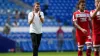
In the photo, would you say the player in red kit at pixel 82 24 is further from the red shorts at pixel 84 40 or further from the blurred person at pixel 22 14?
the blurred person at pixel 22 14

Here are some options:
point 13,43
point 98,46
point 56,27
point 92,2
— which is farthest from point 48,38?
point 98,46

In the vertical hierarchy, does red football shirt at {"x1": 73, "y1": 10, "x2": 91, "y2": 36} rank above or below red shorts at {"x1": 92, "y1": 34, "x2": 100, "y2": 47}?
above

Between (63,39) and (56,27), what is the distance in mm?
2465

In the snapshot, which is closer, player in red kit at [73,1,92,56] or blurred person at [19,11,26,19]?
player in red kit at [73,1,92,56]

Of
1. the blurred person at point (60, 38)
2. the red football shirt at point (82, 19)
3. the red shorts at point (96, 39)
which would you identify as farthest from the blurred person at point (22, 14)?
the red shorts at point (96, 39)

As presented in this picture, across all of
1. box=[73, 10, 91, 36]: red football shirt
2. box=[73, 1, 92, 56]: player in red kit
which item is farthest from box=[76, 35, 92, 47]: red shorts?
box=[73, 10, 91, 36]: red football shirt

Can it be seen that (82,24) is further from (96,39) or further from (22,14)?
(22,14)

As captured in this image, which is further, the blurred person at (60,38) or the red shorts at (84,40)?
the blurred person at (60,38)

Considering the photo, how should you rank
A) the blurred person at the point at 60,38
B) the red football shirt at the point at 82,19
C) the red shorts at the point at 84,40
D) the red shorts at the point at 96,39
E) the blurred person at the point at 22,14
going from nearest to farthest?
1. the red shorts at the point at 96,39
2. the red shorts at the point at 84,40
3. the red football shirt at the point at 82,19
4. the blurred person at the point at 60,38
5. the blurred person at the point at 22,14

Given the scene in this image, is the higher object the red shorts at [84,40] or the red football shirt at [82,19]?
the red football shirt at [82,19]

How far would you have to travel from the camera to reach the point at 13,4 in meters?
35.0

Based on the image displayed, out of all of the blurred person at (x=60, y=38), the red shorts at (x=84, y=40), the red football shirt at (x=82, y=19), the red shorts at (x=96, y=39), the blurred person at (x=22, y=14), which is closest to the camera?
the red shorts at (x=96, y=39)

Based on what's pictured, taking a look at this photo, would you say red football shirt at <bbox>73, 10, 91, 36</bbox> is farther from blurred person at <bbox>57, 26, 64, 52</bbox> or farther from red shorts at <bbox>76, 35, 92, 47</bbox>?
blurred person at <bbox>57, 26, 64, 52</bbox>

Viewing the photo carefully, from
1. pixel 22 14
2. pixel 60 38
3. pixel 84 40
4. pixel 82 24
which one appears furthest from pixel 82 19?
pixel 22 14
